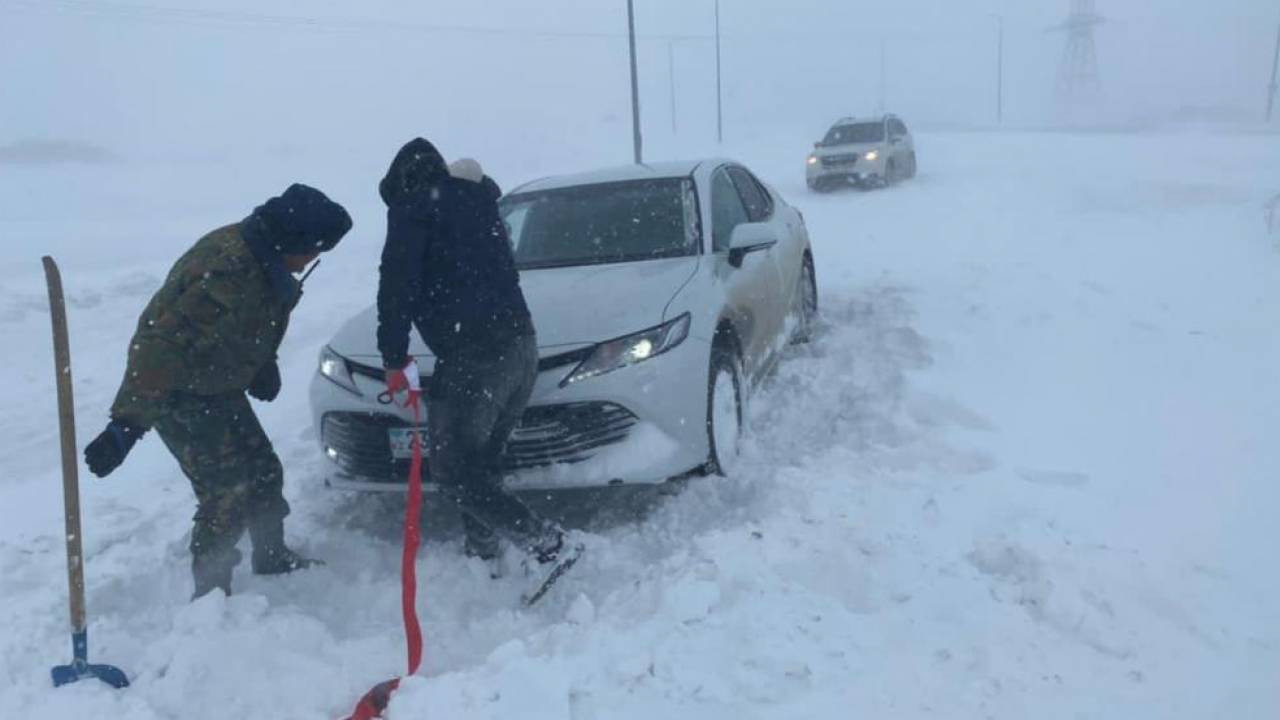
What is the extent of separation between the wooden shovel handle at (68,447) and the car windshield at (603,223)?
8.15 feet

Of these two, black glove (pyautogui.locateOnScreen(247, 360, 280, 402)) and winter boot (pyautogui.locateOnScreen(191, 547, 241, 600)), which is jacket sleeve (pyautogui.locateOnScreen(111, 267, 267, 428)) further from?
winter boot (pyautogui.locateOnScreen(191, 547, 241, 600))

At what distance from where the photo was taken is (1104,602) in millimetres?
3240

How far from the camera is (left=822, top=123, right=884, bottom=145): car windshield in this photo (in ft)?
63.6

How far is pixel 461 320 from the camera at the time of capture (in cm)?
340

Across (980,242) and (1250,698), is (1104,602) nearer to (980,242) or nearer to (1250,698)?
(1250,698)

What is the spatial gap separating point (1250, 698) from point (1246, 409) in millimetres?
2956

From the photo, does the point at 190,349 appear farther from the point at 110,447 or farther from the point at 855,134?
the point at 855,134

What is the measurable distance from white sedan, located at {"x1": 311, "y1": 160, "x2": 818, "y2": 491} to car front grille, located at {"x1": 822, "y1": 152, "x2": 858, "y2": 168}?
44.9 feet

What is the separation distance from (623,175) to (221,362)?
9.40 feet

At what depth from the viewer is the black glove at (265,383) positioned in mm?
3627

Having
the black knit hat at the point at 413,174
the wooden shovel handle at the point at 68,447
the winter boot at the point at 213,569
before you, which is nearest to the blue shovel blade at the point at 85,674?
the wooden shovel handle at the point at 68,447

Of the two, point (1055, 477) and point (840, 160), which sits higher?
point (840, 160)

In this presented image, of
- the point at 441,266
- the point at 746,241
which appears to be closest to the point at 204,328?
the point at 441,266

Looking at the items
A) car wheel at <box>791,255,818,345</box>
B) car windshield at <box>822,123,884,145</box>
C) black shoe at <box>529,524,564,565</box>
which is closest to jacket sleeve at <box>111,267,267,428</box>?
black shoe at <box>529,524,564,565</box>
